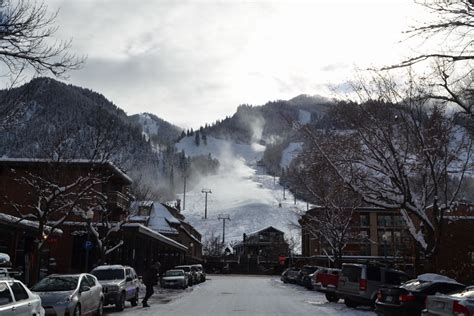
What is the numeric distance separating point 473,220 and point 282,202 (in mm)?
135838

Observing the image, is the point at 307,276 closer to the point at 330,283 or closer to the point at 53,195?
the point at 330,283

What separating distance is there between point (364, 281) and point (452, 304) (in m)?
11.4

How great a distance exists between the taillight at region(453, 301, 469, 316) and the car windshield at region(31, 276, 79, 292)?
10359 millimetres

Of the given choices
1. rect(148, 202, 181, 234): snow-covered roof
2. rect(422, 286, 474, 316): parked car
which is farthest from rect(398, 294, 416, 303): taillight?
rect(148, 202, 181, 234): snow-covered roof

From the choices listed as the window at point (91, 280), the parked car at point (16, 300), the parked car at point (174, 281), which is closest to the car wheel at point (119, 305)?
the window at point (91, 280)

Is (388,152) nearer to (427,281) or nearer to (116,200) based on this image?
(427,281)

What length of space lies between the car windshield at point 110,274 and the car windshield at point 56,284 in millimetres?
5835

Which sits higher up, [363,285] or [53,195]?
[53,195]

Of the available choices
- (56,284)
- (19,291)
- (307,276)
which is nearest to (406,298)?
(56,284)

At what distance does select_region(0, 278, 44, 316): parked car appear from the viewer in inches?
367

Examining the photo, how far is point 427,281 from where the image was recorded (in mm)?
15438

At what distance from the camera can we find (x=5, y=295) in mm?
9547

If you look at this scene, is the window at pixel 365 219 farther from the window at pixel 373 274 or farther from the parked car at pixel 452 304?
the parked car at pixel 452 304

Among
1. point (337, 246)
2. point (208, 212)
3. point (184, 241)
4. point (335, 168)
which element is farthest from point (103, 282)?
point (208, 212)
